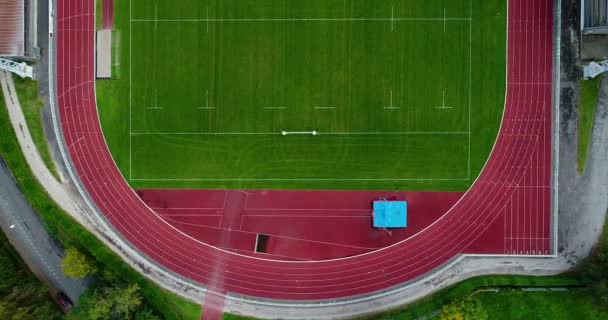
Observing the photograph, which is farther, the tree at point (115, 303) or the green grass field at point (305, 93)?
the green grass field at point (305, 93)

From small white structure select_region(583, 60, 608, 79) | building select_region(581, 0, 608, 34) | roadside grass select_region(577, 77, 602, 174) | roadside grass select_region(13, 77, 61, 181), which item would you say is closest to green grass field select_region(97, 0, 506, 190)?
roadside grass select_region(13, 77, 61, 181)

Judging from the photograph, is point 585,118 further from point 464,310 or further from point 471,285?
point 464,310

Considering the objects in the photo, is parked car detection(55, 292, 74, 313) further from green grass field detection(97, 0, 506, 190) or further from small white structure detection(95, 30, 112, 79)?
small white structure detection(95, 30, 112, 79)

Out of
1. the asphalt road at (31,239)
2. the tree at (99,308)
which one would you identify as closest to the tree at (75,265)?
the tree at (99,308)

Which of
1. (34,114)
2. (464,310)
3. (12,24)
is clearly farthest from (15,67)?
(464,310)

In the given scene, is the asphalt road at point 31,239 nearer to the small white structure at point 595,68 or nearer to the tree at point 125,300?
the tree at point 125,300
